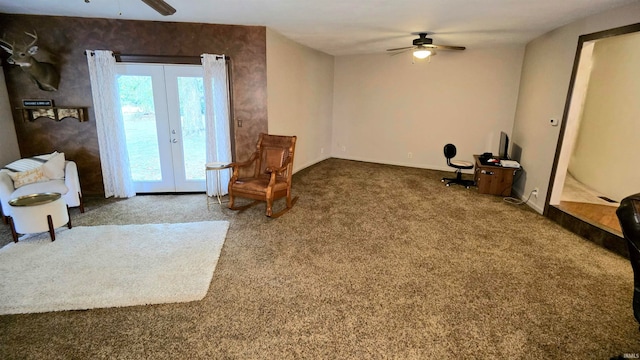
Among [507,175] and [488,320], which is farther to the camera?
[507,175]

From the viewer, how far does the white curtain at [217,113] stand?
4562 mm

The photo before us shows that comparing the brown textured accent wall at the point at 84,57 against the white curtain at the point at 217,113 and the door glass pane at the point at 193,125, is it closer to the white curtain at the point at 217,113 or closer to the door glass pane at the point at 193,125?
the white curtain at the point at 217,113

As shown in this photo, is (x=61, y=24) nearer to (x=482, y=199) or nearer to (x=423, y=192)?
(x=423, y=192)

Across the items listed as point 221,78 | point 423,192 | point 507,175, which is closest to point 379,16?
point 221,78

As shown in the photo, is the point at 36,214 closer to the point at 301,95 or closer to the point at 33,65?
the point at 33,65

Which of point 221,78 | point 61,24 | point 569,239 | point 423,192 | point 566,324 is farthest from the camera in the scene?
point 423,192

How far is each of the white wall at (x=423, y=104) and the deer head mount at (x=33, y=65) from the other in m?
5.23

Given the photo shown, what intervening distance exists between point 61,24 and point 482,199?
21.6 feet

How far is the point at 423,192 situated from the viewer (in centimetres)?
531

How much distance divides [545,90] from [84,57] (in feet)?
21.6

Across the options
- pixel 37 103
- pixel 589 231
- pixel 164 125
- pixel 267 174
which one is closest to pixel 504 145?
pixel 589 231

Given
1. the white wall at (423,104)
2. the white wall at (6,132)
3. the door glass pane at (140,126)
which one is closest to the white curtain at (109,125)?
the door glass pane at (140,126)

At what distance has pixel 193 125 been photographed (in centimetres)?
482

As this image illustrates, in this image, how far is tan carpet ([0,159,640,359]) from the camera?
6.66 feet
